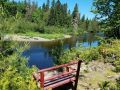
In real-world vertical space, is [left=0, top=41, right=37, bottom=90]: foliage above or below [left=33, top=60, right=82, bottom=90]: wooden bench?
above

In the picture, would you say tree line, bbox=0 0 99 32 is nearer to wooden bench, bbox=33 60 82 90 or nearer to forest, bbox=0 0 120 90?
forest, bbox=0 0 120 90

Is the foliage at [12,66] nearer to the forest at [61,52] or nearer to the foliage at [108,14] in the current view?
the forest at [61,52]

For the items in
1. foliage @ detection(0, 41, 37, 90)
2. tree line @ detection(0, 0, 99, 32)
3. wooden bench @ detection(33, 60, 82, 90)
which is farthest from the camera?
tree line @ detection(0, 0, 99, 32)

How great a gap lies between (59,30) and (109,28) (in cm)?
11240

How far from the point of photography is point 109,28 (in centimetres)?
1784

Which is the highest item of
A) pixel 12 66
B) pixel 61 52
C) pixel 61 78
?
pixel 12 66

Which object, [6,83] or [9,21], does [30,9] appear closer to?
[9,21]

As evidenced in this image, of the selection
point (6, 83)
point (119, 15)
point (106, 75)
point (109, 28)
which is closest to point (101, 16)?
point (109, 28)

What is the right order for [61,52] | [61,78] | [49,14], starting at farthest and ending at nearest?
1. [49,14]
2. [61,52]
3. [61,78]

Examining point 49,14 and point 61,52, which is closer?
point 61,52

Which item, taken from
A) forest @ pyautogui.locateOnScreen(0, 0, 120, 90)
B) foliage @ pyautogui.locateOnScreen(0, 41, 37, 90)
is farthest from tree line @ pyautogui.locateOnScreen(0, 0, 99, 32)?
foliage @ pyautogui.locateOnScreen(0, 41, 37, 90)

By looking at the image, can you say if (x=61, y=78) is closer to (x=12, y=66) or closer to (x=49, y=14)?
(x=12, y=66)

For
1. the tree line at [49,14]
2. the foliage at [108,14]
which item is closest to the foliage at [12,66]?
the foliage at [108,14]

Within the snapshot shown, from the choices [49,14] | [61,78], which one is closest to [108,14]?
[61,78]
